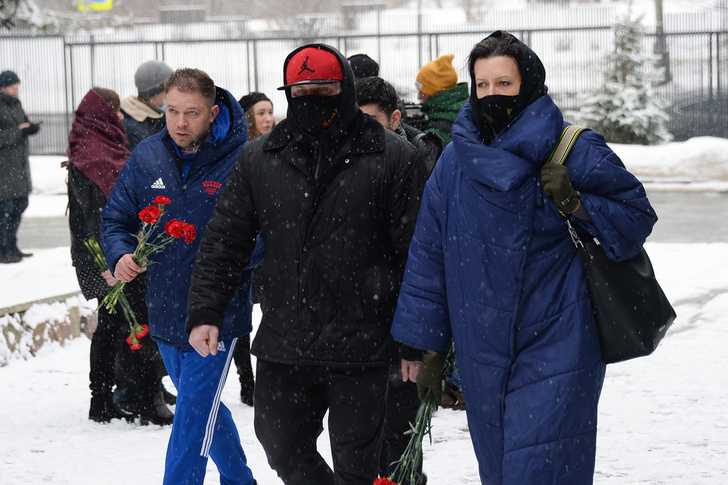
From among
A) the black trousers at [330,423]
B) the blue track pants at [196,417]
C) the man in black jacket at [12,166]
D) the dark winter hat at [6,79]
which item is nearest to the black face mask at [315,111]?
the black trousers at [330,423]

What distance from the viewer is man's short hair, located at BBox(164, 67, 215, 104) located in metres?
4.09

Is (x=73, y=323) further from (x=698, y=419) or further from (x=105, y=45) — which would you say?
(x=105, y=45)

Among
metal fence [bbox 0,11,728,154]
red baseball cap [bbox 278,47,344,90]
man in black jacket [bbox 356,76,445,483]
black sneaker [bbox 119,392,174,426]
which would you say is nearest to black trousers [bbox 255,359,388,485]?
man in black jacket [bbox 356,76,445,483]

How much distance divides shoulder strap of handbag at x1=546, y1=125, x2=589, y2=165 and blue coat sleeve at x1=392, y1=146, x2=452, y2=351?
37 cm

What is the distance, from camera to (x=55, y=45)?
25.3m

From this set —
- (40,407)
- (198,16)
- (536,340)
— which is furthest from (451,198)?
(198,16)

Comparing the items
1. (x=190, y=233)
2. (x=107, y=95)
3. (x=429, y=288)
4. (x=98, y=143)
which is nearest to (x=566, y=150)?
(x=429, y=288)

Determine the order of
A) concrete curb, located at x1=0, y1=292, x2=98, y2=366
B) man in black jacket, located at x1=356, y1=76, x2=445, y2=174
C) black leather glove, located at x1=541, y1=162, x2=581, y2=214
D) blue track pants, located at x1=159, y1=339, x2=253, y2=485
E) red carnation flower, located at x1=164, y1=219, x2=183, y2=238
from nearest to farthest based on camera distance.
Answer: black leather glove, located at x1=541, y1=162, x2=581, y2=214
blue track pants, located at x1=159, y1=339, x2=253, y2=485
red carnation flower, located at x1=164, y1=219, x2=183, y2=238
man in black jacket, located at x1=356, y1=76, x2=445, y2=174
concrete curb, located at x1=0, y1=292, x2=98, y2=366

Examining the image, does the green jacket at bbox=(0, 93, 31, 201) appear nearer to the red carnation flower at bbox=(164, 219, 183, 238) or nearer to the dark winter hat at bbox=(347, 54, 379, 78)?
the dark winter hat at bbox=(347, 54, 379, 78)

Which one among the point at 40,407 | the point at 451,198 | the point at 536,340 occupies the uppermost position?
the point at 451,198

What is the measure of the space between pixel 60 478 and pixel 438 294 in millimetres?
2649

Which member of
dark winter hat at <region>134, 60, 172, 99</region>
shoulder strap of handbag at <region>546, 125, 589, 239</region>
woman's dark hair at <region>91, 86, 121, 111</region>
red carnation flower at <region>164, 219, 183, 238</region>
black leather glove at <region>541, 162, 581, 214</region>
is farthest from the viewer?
dark winter hat at <region>134, 60, 172, 99</region>

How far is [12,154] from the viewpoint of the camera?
37.3 ft

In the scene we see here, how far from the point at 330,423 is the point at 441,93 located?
301 cm
